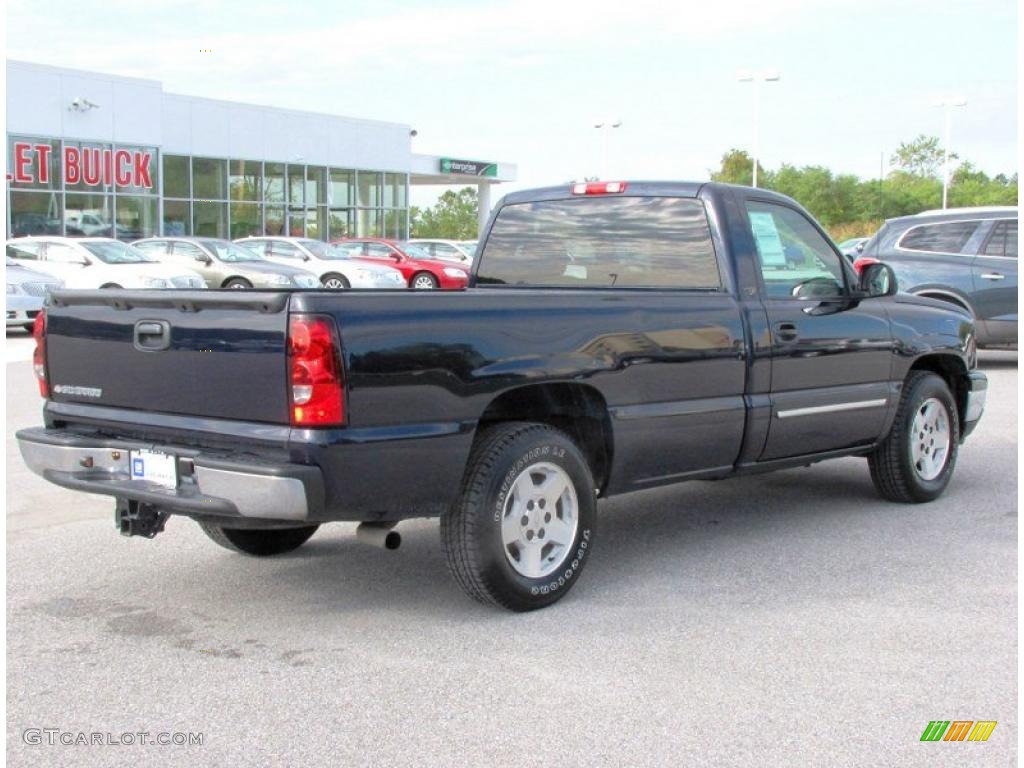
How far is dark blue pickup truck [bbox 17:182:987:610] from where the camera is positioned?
4.76 meters

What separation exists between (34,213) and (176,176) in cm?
633

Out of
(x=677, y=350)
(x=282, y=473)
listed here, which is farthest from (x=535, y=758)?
(x=677, y=350)

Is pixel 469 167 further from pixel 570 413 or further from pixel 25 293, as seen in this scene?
pixel 570 413

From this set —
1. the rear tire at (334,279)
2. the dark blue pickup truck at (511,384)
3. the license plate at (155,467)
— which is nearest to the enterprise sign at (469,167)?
the rear tire at (334,279)

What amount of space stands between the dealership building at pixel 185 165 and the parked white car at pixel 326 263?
910cm

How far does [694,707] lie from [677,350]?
2.11 m

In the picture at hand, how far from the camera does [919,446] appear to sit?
7707 mm

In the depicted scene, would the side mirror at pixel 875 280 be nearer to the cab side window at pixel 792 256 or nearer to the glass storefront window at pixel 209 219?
the cab side window at pixel 792 256

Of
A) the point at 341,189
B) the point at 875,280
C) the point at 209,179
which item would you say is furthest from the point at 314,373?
the point at 341,189

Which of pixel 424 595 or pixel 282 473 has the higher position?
pixel 282 473

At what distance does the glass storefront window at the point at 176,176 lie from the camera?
41.9 meters

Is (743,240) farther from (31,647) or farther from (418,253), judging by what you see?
(418,253)

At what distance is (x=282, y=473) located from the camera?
462 cm

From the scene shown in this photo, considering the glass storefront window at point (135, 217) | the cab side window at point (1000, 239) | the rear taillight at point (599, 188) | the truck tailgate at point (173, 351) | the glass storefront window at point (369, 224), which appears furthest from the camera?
the glass storefront window at point (369, 224)
